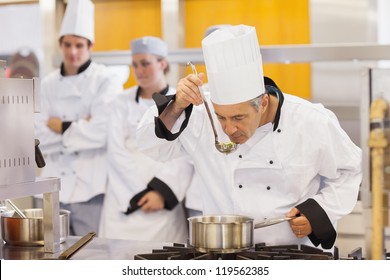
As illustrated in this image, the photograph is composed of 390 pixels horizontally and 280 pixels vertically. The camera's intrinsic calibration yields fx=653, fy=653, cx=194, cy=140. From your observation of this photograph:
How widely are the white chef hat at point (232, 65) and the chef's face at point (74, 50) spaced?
1.53 m

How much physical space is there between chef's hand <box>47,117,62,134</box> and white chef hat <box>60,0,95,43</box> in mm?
435

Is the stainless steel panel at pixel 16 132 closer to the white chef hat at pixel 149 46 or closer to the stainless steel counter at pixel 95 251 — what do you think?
the stainless steel counter at pixel 95 251

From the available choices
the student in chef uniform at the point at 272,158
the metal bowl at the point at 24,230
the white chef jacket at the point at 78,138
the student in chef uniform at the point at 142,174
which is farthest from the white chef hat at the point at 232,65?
the white chef jacket at the point at 78,138

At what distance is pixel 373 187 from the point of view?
2365mm

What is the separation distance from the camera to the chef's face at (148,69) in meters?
3.11

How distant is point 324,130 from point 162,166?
1200mm

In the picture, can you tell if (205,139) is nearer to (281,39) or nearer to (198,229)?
(198,229)

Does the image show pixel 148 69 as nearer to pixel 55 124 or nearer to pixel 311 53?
pixel 55 124

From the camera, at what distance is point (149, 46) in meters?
3.16

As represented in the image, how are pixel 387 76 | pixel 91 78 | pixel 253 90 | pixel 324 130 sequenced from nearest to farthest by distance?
pixel 253 90, pixel 324 130, pixel 387 76, pixel 91 78

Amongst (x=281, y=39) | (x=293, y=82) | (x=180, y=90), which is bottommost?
(x=180, y=90)

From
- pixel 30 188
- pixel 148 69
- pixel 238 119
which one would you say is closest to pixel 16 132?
pixel 30 188

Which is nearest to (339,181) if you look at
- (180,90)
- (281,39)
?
(180,90)
